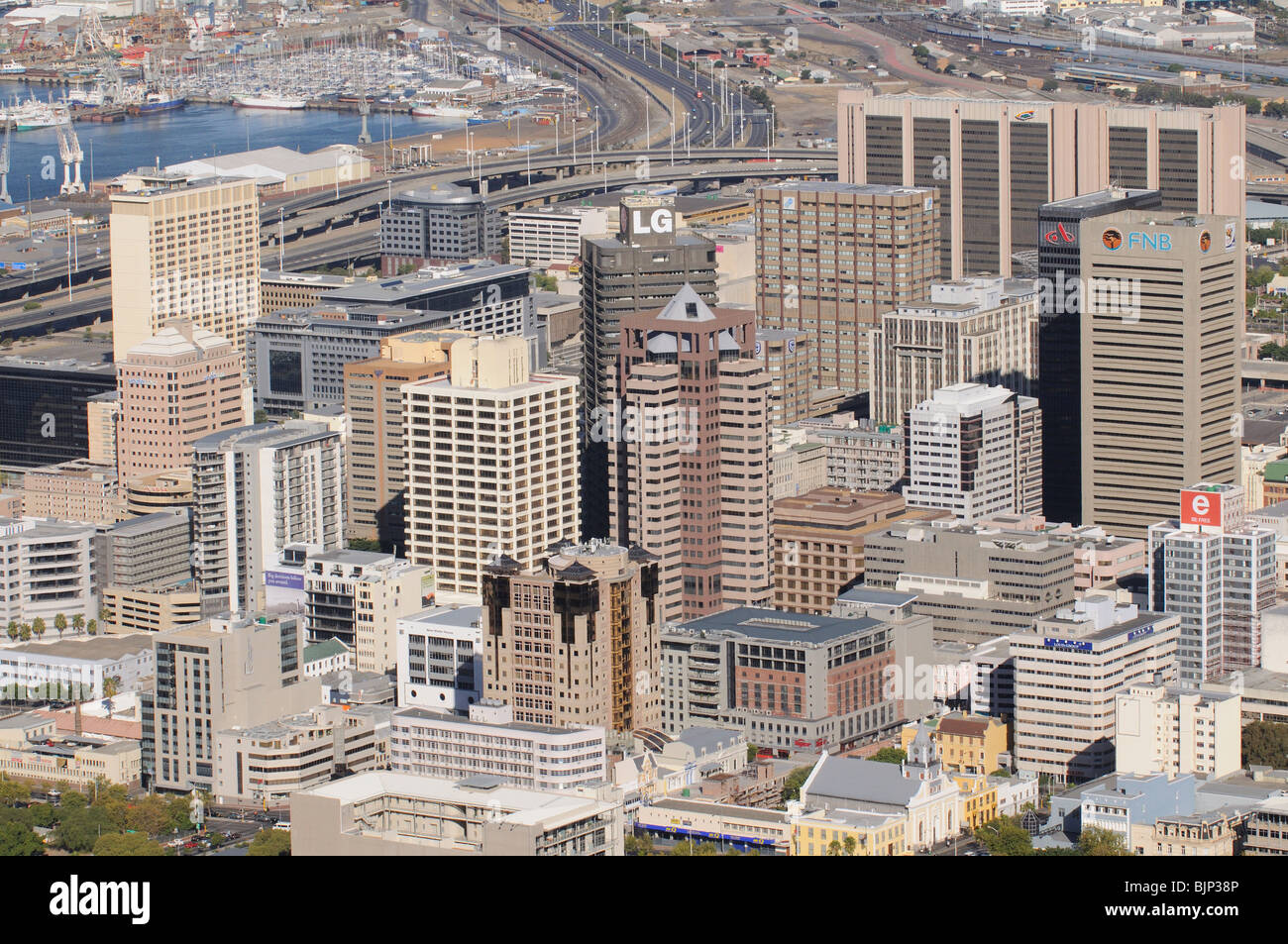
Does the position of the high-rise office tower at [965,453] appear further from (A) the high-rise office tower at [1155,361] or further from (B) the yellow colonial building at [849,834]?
(B) the yellow colonial building at [849,834]

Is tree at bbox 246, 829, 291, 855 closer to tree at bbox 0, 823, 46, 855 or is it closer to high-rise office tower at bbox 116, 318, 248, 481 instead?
tree at bbox 0, 823, 46, 855

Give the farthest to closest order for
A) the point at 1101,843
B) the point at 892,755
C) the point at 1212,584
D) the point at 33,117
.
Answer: the point at 33,117 < the point at 1212,584 < the point at 892,755 < the point at 1101,843

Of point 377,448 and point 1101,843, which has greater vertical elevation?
point 377,448

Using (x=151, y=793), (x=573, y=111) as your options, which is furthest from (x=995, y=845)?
(x=573, y=111)

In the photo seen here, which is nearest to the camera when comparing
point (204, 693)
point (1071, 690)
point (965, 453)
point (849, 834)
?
point (849, 834)

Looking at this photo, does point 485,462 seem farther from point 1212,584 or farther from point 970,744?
point 1212,584

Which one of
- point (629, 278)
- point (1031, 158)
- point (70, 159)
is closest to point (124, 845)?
point (629, 278)
